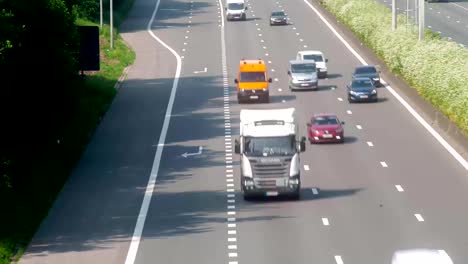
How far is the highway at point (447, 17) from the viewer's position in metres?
109

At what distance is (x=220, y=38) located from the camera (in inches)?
4299

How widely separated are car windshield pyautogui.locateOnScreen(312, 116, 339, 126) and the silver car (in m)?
17.6

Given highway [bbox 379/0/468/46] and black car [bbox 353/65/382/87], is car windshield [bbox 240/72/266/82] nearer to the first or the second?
black car [bbox 353/65/382/87]

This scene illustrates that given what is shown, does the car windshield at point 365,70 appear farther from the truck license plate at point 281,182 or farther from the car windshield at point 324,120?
the truck license plate at point 281,182

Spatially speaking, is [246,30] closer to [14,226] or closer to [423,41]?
[423,41]

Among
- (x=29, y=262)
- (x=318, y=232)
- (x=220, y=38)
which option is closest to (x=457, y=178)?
(x=318, y=232)

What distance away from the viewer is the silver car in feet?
267

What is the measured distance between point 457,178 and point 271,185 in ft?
28.2

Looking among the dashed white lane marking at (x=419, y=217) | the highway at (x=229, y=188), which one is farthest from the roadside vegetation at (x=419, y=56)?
the dashed white lane marking at (x=419, y=217)

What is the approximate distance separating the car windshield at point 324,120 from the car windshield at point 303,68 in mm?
17877

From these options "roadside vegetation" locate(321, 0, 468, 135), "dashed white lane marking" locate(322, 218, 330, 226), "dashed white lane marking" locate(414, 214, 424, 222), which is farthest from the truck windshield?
"roadside vegetation" locate(321, 0, 468, 135)

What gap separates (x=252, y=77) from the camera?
3049 inches

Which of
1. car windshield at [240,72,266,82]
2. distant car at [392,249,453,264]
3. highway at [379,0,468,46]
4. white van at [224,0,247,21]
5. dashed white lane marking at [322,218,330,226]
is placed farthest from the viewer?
white van at [224,0,247,21]

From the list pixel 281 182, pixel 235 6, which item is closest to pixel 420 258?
pixel 281 182
